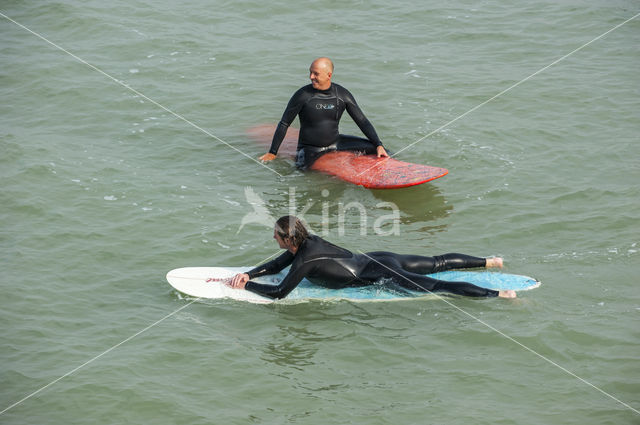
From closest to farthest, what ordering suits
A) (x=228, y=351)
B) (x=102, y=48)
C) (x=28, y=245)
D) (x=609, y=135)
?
(x=228, y=351) < (x=28, y=245) < (x=609, y=135) < (x=102, y=48)

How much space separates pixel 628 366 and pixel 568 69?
335 inches

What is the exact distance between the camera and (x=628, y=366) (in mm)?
6598

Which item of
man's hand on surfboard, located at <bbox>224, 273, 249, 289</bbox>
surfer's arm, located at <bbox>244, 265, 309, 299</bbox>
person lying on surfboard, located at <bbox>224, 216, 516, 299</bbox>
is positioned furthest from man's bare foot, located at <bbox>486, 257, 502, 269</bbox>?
man's hand on surfboard, located at <bbox>224, 273, 249, 289</bbox>

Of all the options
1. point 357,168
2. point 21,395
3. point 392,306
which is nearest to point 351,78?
point 357,168

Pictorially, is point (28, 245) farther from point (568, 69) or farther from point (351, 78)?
point (568, 69)

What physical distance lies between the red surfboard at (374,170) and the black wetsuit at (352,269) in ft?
6.95

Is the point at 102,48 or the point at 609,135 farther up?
the point at 102,48

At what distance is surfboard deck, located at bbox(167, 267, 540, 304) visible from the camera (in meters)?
7.68

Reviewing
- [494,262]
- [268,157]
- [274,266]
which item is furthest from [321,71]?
[494,262]

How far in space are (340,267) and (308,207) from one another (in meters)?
2.49
